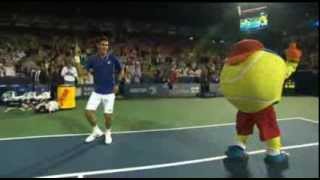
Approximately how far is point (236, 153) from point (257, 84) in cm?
115

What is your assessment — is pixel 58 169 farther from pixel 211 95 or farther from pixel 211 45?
pixel 211 45

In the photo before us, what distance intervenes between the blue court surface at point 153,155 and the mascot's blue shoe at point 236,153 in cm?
12

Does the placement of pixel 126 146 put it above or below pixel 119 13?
below

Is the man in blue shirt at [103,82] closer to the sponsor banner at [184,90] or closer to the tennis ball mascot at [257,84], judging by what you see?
the tennis ball mascot at [257,84]

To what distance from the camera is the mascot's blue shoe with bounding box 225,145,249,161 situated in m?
5.96

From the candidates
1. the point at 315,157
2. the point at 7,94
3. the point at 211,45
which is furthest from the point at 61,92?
the point at 211,45

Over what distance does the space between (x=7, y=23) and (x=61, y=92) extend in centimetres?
948

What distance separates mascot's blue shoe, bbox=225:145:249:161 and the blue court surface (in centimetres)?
12

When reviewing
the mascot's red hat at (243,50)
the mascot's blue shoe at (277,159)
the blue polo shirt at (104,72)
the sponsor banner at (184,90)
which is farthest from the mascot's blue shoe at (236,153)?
the sponsor banner at (184,90)

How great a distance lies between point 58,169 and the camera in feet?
18.1

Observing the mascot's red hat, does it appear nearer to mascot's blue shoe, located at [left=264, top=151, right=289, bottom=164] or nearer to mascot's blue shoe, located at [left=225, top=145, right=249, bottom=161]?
mascot's blue shoe, located at [left=225, top=145, right=249, bottom=161]

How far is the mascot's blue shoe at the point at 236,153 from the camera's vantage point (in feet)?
19.6

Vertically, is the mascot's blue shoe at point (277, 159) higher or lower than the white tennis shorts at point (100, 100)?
lower

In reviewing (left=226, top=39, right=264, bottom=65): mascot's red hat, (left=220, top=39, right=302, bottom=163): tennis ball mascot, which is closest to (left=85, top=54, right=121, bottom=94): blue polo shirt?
(left=220, top=39, right=302, bottom=163): tennis ball mascot
